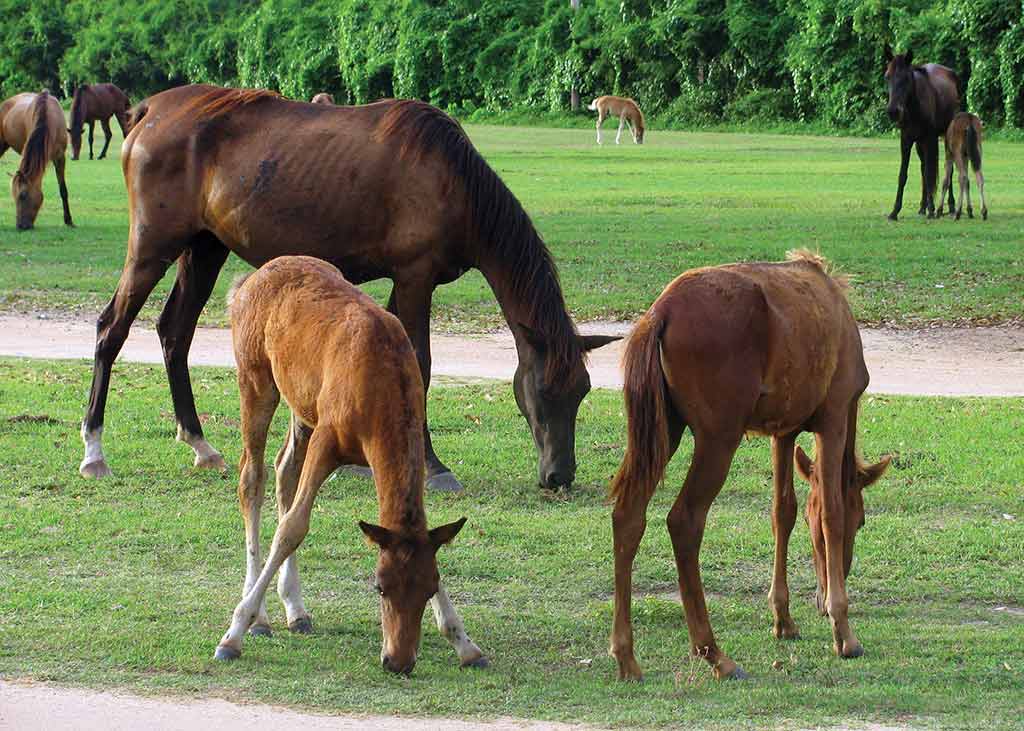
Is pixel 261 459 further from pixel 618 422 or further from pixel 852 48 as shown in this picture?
pixel 852 48

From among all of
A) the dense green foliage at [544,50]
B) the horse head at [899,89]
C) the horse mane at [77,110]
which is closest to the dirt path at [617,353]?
the horse head at [899,89]

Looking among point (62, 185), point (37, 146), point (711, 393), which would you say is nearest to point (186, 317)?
point (711, 393)

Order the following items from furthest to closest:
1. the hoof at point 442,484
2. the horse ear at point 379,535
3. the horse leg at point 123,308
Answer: the horse leg at point 123,308, the hoof at point 442,484, the horse ear at point 379,535

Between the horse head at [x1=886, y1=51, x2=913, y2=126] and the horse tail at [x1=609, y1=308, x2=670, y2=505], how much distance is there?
17498 millimetres

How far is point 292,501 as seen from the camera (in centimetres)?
651

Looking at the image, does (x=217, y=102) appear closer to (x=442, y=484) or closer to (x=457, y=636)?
(x=442, y=484)

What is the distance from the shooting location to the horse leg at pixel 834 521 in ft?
19.3

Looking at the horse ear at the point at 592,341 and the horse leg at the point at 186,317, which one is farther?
the horse leg at the point at 186,317

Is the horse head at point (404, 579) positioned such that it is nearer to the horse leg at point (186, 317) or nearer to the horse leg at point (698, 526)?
the horse leg at point (698, 526)

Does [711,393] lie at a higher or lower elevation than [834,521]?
higher

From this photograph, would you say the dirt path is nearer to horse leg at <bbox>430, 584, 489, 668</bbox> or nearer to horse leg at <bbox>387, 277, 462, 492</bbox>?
horse leg at <bbox>387, 277, 462, 492</bbox>

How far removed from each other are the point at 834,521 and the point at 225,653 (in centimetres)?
236

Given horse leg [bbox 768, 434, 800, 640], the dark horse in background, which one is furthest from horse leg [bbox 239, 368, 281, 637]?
the dark horse in background

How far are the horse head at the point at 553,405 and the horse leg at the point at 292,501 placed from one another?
2096 mm
